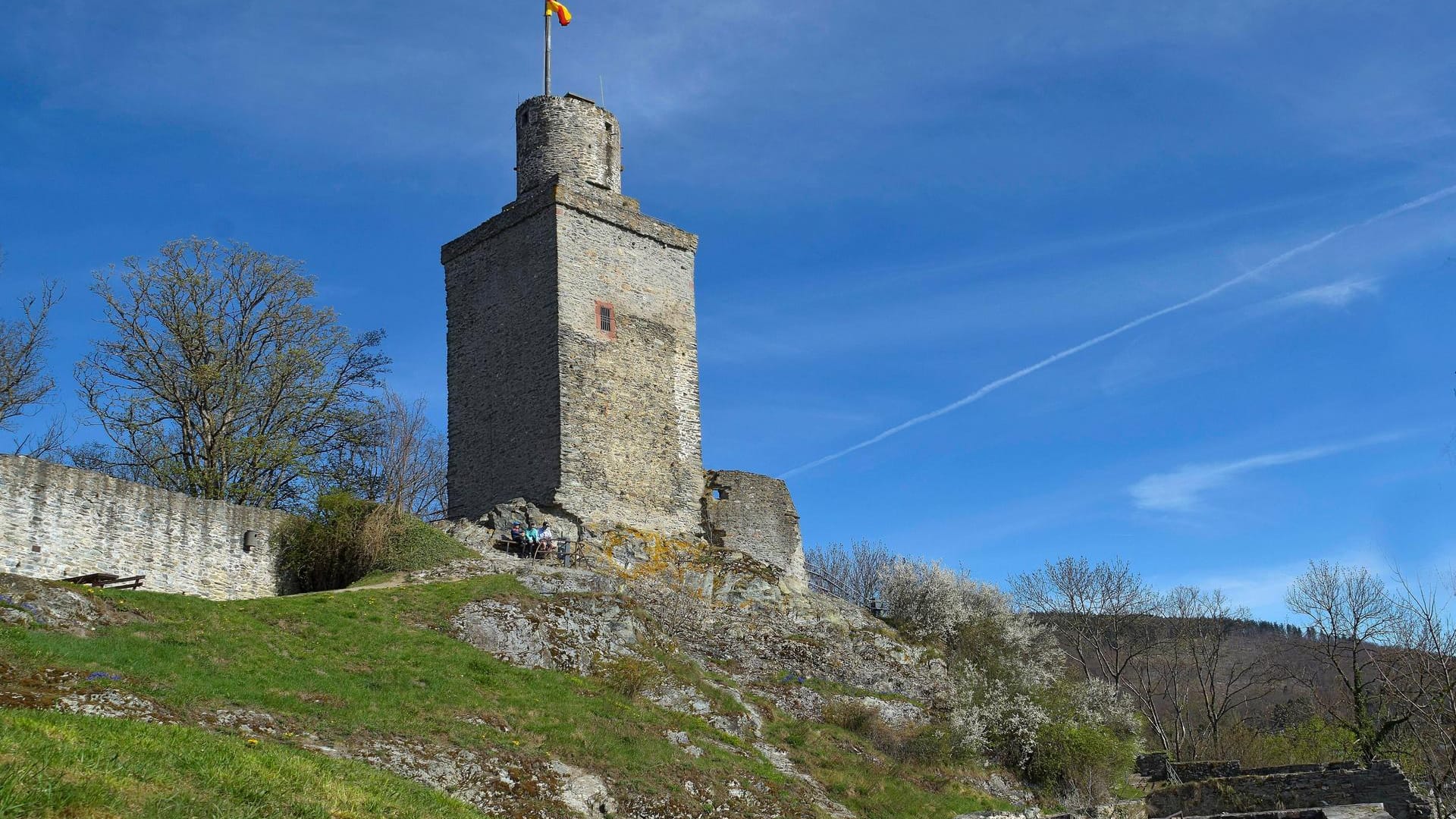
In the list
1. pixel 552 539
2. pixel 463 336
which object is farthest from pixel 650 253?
pixel 552 539

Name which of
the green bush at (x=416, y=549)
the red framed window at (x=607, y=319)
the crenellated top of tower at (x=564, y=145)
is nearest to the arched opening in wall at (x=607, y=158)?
the crenellated top of tower at (x=564, y=145)

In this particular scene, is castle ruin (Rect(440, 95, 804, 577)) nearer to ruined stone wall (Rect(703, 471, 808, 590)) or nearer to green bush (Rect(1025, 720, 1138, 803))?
ruined stone wall (Rect(703, 471, 808, 590))

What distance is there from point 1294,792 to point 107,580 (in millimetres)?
19662

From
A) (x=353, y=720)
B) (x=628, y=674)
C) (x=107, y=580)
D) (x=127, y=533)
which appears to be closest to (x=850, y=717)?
(x=628, y=674)

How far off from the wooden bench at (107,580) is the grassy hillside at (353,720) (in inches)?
73.5

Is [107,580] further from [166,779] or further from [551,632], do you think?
[166,779]

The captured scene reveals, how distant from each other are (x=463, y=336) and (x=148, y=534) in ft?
41.3

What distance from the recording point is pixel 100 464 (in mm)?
33469

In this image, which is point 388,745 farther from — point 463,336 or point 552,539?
point 463,336

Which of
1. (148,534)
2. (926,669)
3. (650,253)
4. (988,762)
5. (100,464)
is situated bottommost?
(988,762)

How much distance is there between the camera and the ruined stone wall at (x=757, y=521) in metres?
33.3

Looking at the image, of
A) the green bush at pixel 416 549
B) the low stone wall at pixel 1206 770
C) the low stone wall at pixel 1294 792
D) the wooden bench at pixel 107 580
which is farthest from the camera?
the green bush at pixel 416 549

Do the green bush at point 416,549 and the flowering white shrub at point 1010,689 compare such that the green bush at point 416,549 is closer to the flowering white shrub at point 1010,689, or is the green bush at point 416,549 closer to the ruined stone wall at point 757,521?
the ruined stone wall at point 757,521

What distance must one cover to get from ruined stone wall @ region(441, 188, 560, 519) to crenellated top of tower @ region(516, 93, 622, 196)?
51.6 inches
